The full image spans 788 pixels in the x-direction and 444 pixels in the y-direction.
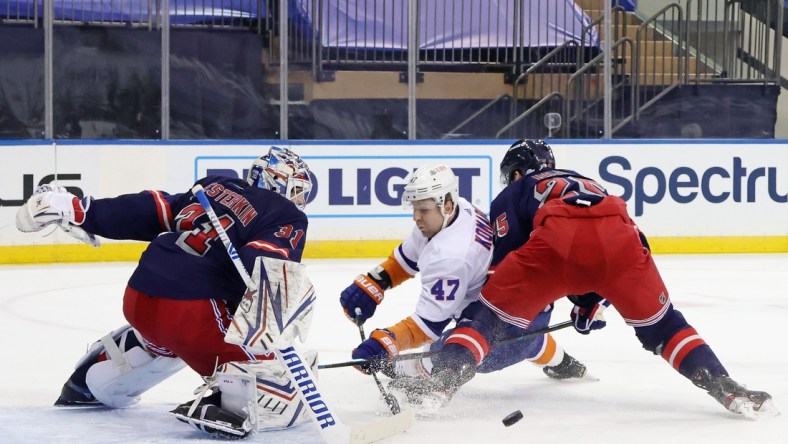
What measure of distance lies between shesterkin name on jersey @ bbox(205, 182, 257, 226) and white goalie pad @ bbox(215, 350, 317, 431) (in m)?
0.38

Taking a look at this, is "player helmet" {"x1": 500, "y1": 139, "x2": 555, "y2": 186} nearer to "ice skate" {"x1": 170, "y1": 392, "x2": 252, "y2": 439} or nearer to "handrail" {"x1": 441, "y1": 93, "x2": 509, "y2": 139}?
"ice skate" {"x1": 170, "y1": 392, "x2": 252, "y2": 439}

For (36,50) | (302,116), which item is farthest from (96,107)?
(302,116)

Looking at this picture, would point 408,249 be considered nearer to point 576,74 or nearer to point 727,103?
point 576,74

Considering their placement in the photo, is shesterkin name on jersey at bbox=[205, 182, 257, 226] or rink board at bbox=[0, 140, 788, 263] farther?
rink board at bbox=[0, 140, 788, 263]

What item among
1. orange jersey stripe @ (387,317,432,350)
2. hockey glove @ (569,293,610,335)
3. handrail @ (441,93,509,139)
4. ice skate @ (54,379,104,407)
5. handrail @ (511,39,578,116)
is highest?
handrail @ (511,39,578,116)

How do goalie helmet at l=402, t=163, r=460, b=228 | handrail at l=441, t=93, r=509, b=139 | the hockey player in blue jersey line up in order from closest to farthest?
1. the hockey player in blue jersey
2. goalie helmet at l=402, t=163, r=460, b=228
3. handrail at l=441, t=93, r=509, b=139

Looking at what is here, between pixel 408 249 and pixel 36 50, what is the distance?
15.4 ft

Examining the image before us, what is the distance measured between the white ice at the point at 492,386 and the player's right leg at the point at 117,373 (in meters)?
0.05

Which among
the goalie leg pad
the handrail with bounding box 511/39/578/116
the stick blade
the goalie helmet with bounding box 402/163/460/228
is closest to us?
the stick blade

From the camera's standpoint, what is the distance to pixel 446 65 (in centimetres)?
835

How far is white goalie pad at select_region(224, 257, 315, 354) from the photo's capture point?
9.32 feet

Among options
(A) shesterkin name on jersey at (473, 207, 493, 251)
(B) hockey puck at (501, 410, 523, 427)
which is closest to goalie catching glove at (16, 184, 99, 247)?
(A) shesterkin name on jersey at (473, 207, 493, 251)

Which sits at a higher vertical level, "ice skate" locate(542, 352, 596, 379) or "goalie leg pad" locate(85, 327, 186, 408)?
"goalie leg pad" locate(85, 327, 186, 408)

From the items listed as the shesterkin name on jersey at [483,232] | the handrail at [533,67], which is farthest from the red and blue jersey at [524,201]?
the handrail at [533,67]
